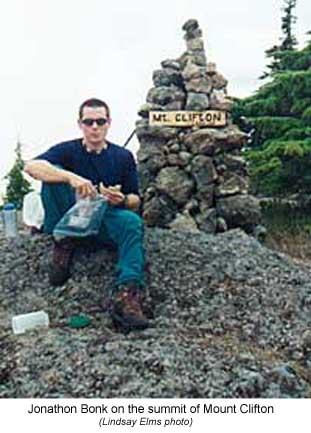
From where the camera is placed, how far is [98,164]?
276 cm

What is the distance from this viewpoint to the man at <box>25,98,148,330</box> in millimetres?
2627

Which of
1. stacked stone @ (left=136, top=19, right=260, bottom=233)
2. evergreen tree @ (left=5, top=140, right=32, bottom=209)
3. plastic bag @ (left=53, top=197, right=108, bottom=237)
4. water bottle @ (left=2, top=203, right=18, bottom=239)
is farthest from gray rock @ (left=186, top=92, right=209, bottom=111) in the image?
plastic bag @ (left=53, top=197, right=108, bottom=237)

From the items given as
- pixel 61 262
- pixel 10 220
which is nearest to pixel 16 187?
pixel 10 220

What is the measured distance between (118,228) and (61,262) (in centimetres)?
26

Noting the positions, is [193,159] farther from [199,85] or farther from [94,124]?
[94,124]

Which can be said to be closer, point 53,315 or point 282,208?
point 53,315

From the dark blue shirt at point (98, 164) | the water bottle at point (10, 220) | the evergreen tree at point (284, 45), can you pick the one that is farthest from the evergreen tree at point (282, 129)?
the dark blue shirt at point (98, 164)

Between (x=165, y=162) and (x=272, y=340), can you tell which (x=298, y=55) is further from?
(x=272, y=340)

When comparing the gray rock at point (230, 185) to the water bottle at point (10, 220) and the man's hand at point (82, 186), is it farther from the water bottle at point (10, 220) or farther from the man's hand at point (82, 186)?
the man's hand at point (82, 186)

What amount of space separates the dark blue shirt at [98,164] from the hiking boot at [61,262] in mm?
215
